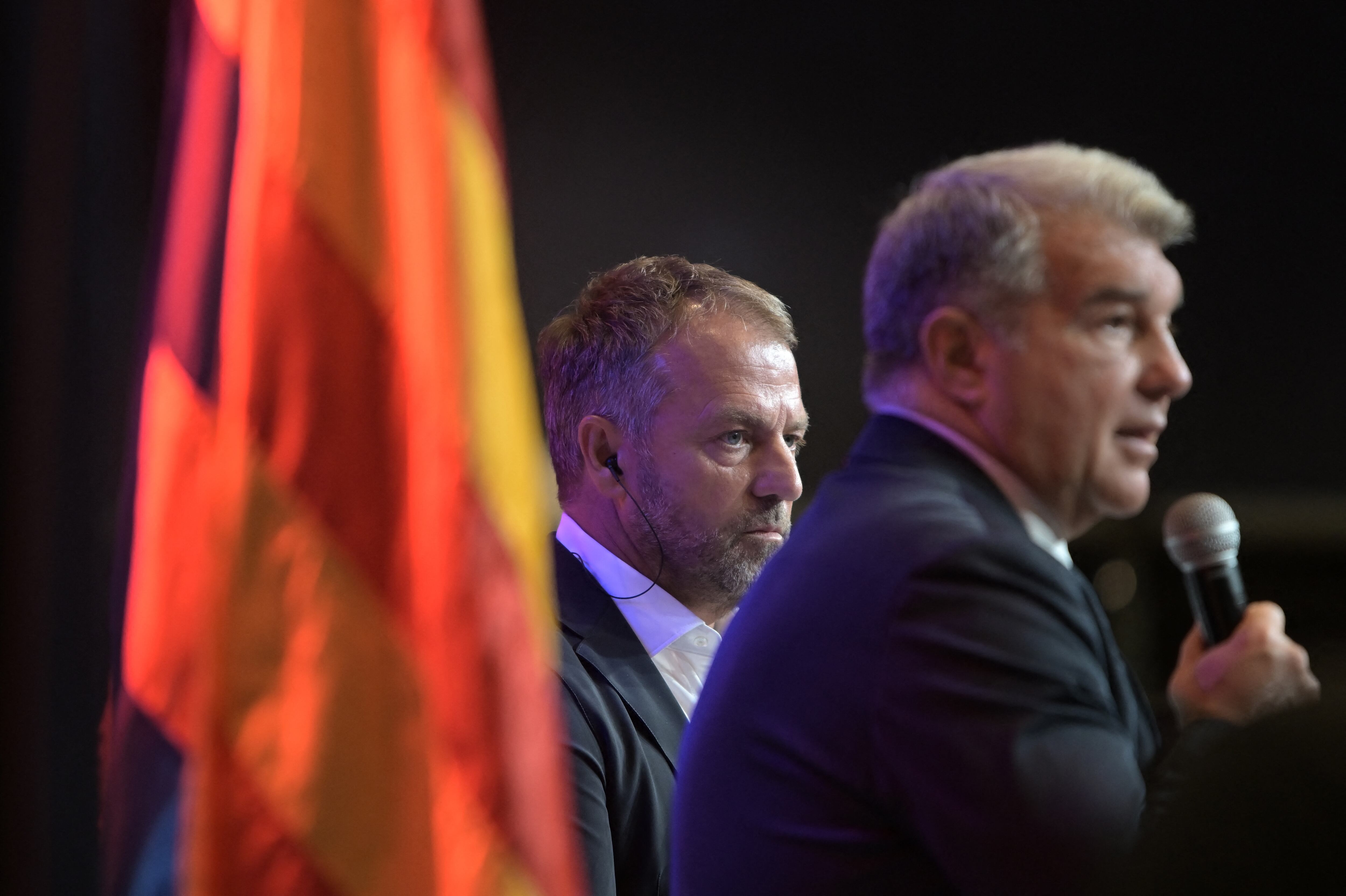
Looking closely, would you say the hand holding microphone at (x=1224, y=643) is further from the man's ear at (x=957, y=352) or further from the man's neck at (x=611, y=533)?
the man's neck at (x=611, y=533)

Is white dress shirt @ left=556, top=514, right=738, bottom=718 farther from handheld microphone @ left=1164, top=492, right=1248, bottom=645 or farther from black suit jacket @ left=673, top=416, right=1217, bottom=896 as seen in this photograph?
handheld microphone @ left=1164, top=492, right=1248, bottom=645

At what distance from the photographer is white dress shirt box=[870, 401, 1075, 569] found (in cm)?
110

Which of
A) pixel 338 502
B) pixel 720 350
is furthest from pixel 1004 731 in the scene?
pixel 720 350

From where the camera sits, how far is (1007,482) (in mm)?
1105

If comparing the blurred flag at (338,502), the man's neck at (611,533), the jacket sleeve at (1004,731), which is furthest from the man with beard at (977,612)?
the man's neck at (611,533)

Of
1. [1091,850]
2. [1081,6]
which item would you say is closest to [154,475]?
Result: [1091,850]

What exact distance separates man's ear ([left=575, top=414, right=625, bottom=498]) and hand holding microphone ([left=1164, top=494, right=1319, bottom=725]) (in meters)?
0.95

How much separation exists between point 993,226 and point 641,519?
925 millimetres

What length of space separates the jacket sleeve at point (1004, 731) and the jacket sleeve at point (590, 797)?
0.58m

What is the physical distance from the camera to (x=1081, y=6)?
3109 millimetres

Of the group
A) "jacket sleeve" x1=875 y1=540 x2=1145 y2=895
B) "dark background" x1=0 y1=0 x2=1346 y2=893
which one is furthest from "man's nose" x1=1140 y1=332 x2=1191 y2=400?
"dark background" x1=0 y1=0 x2=1346 y2=893

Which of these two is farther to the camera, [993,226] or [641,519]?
[641,519]

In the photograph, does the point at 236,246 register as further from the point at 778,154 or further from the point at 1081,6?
the point at 1081,6

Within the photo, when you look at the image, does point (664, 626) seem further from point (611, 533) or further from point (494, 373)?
point (494, 373)
